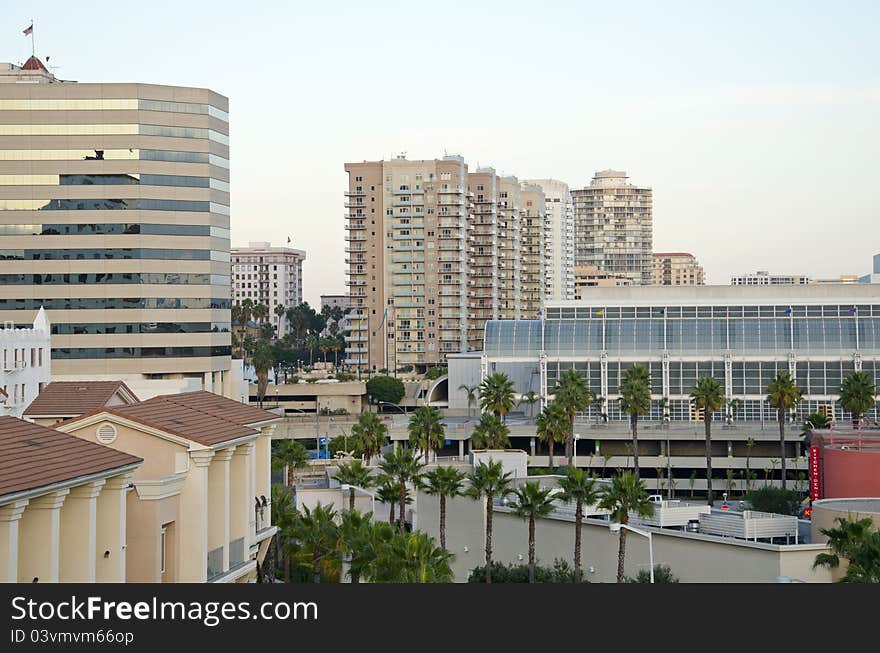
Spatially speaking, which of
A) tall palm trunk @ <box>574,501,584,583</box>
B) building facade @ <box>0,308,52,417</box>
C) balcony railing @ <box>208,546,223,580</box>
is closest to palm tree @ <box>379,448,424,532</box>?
tall palm trunk @ <box>574,501,584,583</box>

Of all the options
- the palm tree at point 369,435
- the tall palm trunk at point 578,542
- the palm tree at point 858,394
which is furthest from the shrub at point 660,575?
the palm tree at point 858,394

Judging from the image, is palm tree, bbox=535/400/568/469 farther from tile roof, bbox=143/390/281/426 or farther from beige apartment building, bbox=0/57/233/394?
tile roof, bbox=143/390/281/426

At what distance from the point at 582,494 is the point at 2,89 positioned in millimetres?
77108

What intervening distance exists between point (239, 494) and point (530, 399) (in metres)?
90.8

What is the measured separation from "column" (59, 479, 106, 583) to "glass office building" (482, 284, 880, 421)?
334 ft

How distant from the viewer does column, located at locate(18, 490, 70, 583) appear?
2714cm

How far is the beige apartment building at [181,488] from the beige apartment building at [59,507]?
3.97 ft

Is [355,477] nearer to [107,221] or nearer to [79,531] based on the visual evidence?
[79,531]

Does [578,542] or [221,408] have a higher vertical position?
[221,408]

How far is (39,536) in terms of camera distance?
1073 inches

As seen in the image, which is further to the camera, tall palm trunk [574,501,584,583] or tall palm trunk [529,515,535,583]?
tall palm trunk [529,515,535,583]

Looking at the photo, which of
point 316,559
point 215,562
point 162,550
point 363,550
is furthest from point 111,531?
point 316,559

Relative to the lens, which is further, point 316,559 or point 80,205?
point 80,205

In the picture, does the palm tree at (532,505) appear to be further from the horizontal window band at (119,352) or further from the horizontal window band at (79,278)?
the horizontal window band at (79,278)
